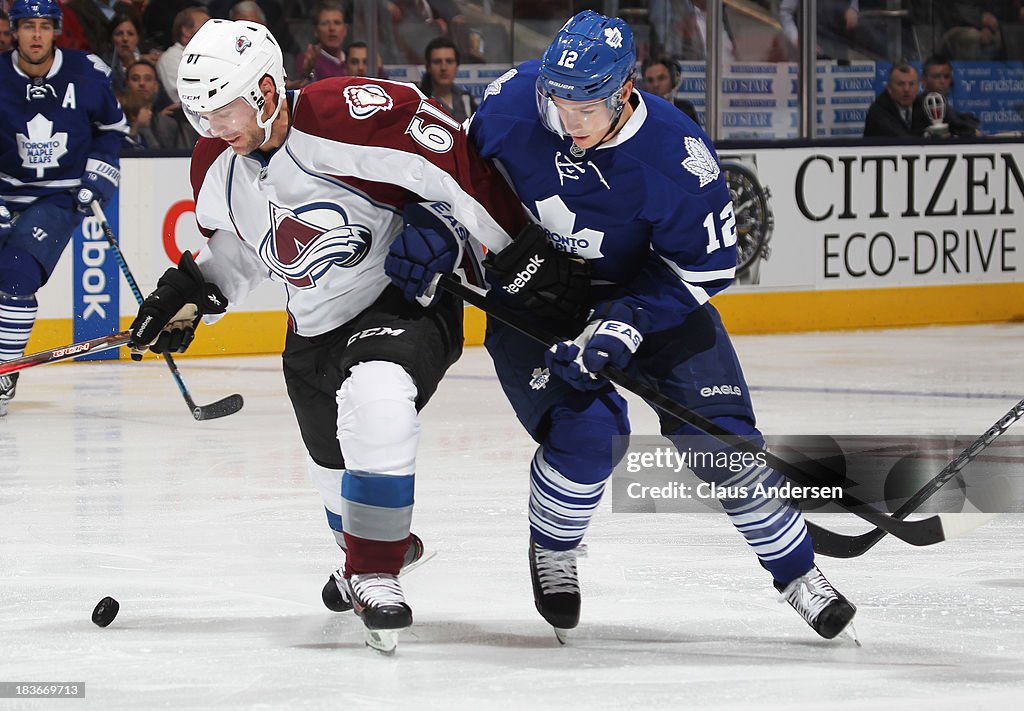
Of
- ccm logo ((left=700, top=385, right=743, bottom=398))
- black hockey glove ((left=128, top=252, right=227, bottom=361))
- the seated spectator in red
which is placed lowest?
the seated spectator in red

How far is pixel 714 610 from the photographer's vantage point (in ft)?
9.66

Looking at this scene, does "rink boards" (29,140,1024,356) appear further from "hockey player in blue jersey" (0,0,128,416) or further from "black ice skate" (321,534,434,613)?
"black ice skate" (321,534,434,613)

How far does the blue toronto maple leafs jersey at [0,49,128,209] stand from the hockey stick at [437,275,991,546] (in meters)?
3.18

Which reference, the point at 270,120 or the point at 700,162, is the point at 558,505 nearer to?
the point at 700,162

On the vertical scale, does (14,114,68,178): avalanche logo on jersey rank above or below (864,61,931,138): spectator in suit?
above

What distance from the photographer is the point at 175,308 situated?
9.73 feet

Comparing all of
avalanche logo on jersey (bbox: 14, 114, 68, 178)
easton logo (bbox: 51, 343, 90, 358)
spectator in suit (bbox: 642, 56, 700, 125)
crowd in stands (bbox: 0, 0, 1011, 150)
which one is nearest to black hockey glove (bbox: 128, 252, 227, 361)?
easton logo (bbox: 51, 343, 90, 358)

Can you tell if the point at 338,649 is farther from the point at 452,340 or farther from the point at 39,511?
the point at 39,511

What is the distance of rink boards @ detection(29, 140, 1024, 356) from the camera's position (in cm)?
762

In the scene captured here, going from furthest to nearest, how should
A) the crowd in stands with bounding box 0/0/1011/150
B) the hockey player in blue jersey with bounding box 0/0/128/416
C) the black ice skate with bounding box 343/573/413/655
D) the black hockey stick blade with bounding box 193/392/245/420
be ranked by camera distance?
the crowd in stands with bounding box 0/0/1011/150, the hockey player in blue jersey with bounding box 0/0/128/416, the black hockey stick blade with bounding box 193/392/245/420, the black ice skate with bounding box 343/573/413/655

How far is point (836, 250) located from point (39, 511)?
15.3 feet

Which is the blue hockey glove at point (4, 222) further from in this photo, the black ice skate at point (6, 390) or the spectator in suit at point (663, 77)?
the spectator in suit at point (663, 77)

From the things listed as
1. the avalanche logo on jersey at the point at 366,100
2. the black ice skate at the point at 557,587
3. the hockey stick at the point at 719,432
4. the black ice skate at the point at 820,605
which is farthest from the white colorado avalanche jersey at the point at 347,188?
the black ice skate at the point at 820,605

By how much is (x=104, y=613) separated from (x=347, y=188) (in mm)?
782
